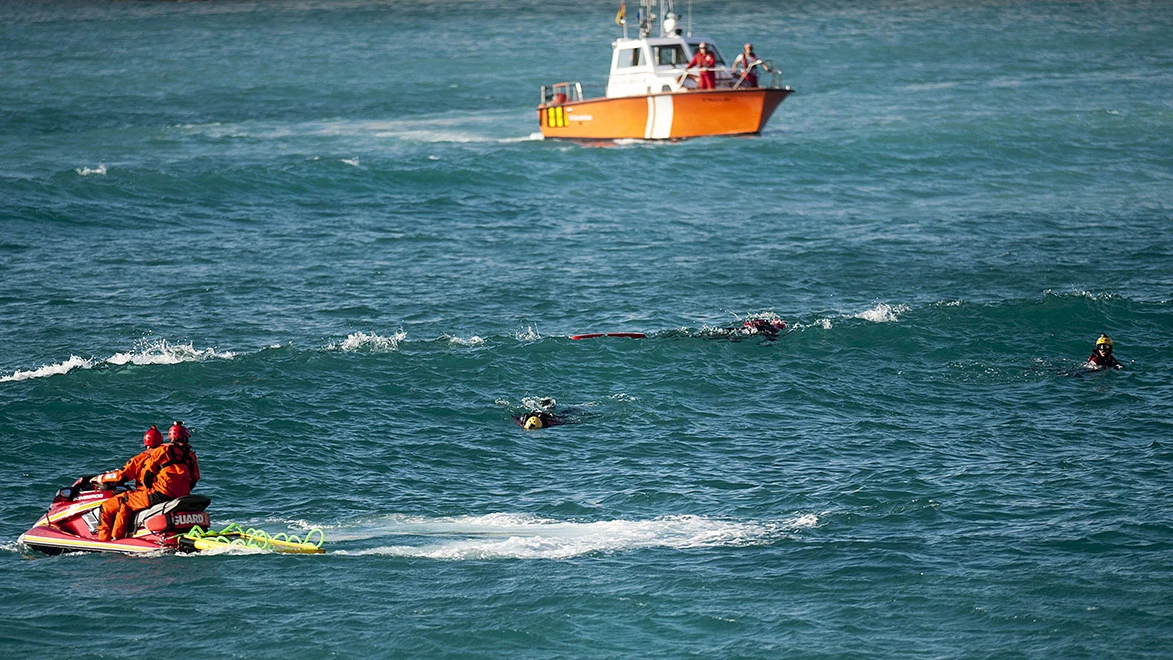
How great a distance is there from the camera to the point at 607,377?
2962cm

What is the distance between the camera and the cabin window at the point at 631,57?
56.7 m

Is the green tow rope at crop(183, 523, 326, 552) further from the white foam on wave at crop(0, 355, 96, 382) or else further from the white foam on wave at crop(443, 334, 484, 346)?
the white foam on wave at crop(443, 334, 484, 346)

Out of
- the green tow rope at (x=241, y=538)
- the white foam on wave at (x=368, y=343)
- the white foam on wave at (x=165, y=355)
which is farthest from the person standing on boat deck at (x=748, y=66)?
the green tow rope at (x=241, y=538)

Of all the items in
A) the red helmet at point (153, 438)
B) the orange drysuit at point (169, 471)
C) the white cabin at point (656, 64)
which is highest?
the white cabin at point (656, 64)

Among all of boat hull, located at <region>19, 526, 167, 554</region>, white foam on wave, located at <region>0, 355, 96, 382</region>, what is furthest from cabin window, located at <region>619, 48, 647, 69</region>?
Result: boat hull, located at <region>19, 526, 167, 554</region>

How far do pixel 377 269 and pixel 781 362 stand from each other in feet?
43.9

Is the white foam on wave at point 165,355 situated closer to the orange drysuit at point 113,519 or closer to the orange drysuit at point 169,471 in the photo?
the orange drysuit at point 113,519

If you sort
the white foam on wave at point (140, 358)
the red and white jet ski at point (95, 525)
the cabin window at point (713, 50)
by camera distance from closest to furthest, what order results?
the red and white jet ski at point (95, 525) < the white foam on wave at point (140, 358) < the cabin window at point (713, 50)

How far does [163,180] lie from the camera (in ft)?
164

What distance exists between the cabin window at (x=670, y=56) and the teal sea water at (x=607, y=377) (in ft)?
11.5

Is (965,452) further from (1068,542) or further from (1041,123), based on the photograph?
(1041,123)

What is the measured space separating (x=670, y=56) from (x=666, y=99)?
6.41ft

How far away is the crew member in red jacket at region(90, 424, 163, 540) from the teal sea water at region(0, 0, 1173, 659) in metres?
0.64

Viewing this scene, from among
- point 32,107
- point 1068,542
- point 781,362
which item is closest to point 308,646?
point 1068,542
